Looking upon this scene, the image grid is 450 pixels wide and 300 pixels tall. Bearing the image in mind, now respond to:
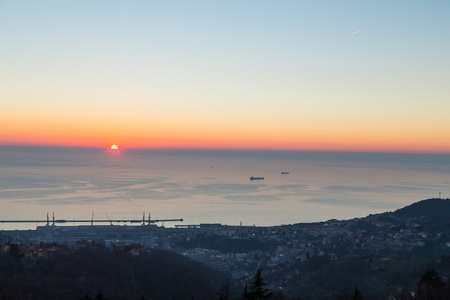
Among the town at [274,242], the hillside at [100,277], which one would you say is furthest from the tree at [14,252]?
the town at [274,242]

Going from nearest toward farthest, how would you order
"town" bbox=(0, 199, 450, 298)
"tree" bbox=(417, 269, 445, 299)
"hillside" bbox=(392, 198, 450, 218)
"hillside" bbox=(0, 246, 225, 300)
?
"tree" bbox=(417, 269, 445, 299) → "hillside" bbox=(0, 246, 225, 300) → "town" bbox=(0, 199, 450, 298) → "hillside" bbox=(392, 198, 450, 218)

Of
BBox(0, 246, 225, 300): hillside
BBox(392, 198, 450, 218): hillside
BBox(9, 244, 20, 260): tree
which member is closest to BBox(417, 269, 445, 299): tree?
BBox(0, 246, 225, 300): hillside

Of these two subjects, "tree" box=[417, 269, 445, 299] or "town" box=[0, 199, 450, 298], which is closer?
"tree" box=[417, 269, 445, 299]

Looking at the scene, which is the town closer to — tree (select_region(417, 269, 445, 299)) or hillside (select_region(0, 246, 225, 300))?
hillside (select_region(0, 246, 225, 300))

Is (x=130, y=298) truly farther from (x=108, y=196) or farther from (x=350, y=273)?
(x=108, y=196)

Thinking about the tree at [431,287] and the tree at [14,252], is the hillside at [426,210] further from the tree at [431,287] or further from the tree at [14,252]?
the tree at [14,252]

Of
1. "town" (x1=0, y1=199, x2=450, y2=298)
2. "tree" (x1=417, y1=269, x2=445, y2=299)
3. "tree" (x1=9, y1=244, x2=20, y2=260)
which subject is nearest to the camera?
"tree" (x1=417, y1=269, x2=445, y2=299)

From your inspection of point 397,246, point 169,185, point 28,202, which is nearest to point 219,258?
point 397,246

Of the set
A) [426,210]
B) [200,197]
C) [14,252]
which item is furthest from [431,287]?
[200,197]

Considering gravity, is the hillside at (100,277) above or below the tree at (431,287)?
below

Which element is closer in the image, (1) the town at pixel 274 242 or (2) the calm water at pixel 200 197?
(1) the town at pixel 274 242

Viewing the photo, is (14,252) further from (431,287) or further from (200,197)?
(200,197)
